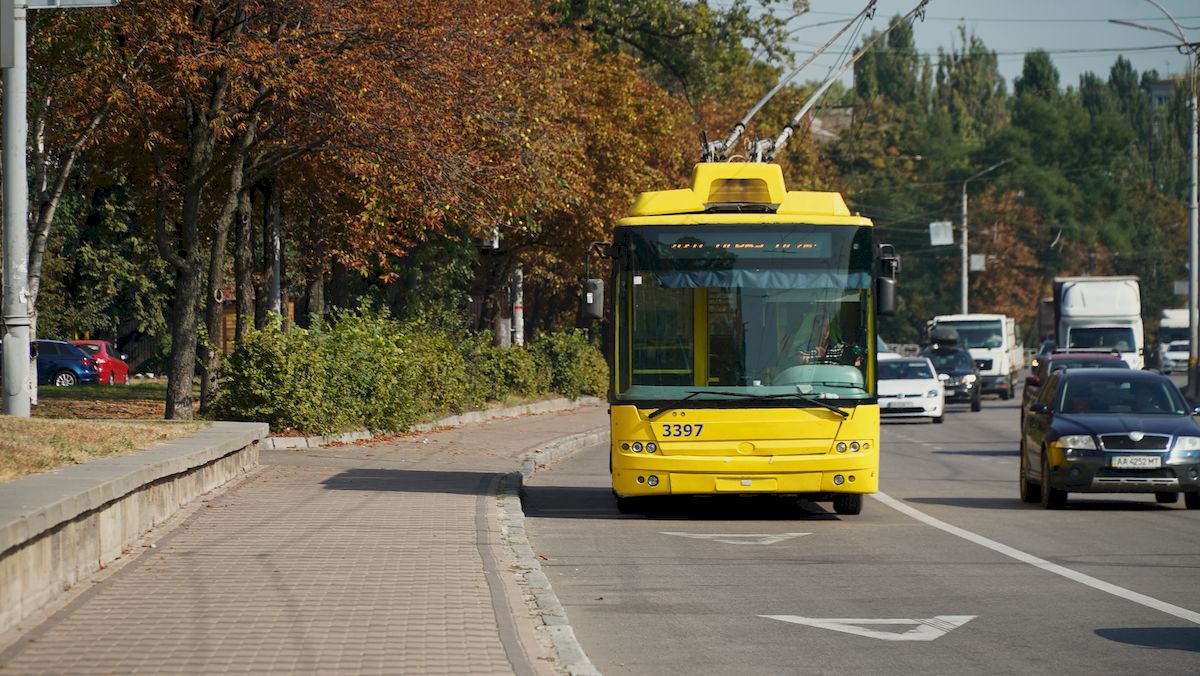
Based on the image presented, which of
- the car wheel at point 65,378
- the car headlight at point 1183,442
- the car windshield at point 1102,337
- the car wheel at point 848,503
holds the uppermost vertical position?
the car windshield at point 1102,337

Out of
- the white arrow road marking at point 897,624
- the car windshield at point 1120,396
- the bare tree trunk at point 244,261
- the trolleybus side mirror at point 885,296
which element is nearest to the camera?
the white arrow road marking at point 897,624

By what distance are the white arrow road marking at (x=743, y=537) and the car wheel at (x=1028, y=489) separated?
4488 mm

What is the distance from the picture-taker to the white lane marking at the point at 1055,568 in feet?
34.6

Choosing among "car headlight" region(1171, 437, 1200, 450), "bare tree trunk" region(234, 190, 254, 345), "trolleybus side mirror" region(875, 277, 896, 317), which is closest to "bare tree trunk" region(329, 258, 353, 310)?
"bare tree trunk" region(234, 190, 254, 345)

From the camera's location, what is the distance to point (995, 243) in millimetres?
108250

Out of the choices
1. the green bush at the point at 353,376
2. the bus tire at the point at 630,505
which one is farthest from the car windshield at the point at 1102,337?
the bus tire at the point at 630,505

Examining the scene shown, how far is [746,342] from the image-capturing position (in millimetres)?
16625

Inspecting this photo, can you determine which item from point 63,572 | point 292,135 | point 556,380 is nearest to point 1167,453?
point 63,572

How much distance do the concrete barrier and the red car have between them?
36.7 meters

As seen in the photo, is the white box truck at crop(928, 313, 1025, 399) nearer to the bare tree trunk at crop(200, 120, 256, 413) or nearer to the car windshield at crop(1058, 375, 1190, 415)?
the bare tree trunk at crop(200, 120, 256, 413)

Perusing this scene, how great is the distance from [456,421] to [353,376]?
285 inches

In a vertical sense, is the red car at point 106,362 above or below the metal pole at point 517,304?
below

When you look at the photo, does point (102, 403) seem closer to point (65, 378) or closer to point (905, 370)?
point (905, 370)

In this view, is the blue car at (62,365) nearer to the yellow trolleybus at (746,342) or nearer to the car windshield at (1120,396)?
the yellow trolleybus at (746,342)
